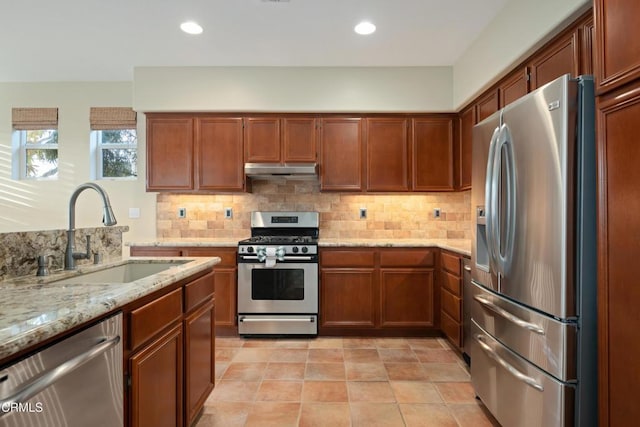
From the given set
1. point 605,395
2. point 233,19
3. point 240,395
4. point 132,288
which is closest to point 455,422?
point 605,395

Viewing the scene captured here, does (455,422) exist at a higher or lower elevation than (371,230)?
lower

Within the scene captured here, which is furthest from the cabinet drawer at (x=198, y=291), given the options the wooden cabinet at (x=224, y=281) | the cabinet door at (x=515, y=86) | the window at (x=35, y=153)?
the window at (x=35, y=153)

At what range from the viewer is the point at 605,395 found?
1.23 metres

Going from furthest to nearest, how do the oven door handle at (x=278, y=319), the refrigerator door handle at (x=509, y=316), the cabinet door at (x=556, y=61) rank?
the oven door handle at (x=278, y=319)
the cabinet door at (x=556, y=61)
the refrigerator door handle at (x=509, y=316)

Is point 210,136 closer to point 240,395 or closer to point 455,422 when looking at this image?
point 240,395

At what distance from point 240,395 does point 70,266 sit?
52.5 inches

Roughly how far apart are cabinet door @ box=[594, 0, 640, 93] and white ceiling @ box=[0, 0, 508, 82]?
1.44 meters

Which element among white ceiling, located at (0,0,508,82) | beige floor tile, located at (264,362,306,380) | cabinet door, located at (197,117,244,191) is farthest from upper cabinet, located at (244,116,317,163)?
beige floor tile, located at (264,362,306,380)

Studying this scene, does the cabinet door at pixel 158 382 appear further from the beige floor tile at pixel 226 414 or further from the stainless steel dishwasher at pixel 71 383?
the beige floor tile at pixel 226 414

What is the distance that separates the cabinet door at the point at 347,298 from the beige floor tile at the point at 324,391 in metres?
0.90

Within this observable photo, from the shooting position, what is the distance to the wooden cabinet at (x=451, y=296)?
110 inches

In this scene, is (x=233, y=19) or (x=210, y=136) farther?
(x=210, y=136)

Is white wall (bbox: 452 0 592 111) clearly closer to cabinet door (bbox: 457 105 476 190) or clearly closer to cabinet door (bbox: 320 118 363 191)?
cabinet door (bbox: 457 105 476 190)

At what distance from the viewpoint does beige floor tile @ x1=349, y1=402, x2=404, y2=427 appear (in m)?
1.95
